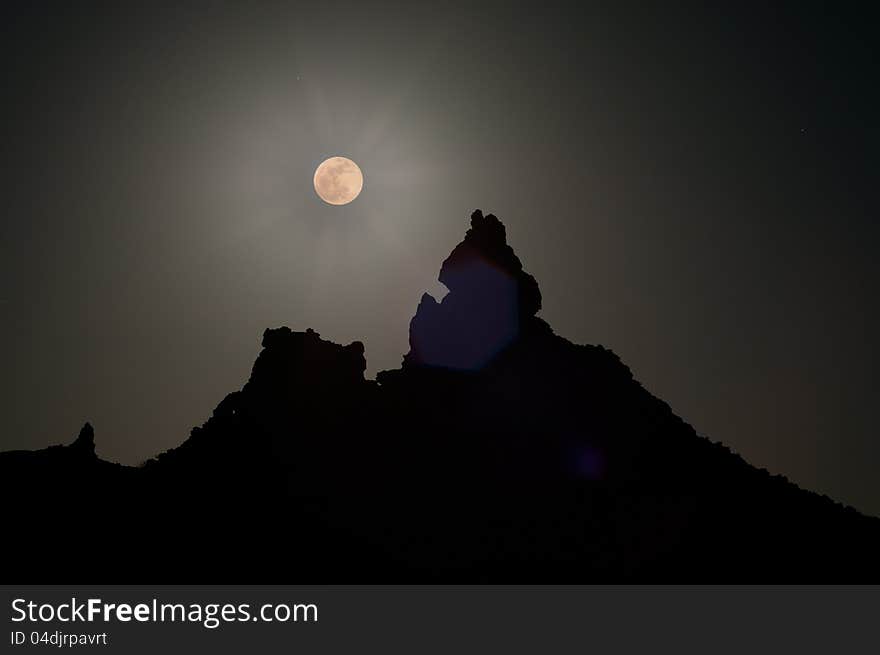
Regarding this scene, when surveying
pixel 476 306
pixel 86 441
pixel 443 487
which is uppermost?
pixel 476 306

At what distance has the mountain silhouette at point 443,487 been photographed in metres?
60.0

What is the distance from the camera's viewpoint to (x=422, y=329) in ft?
298

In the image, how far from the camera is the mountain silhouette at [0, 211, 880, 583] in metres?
60.0

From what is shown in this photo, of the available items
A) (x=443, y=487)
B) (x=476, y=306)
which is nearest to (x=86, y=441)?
(x=443, y=487)

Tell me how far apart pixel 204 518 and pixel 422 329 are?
3919 centimetres

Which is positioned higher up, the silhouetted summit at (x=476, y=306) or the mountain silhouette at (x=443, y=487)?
the silhouetted summit at (x=476, y=306)

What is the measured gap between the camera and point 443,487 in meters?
71.1

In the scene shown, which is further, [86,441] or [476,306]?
[476,306]

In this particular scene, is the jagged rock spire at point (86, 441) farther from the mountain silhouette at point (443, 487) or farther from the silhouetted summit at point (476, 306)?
the silhouetted summit at point (476, 306)

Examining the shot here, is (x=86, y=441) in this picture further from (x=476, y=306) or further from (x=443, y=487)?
(x=476, y=306)

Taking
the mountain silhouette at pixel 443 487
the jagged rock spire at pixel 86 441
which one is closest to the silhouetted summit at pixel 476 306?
the mountain silhouette at pixel 443 487

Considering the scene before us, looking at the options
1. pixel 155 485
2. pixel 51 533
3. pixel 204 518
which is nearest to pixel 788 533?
pixel 204 518

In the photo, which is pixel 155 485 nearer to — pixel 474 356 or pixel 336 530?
pixel 336 530
